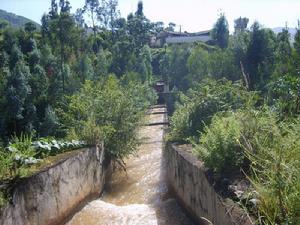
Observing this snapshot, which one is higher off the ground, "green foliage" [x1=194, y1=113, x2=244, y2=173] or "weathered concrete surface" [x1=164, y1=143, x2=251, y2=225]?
"green foliage" [x1=194, y1=113, x2=244, y2=173]

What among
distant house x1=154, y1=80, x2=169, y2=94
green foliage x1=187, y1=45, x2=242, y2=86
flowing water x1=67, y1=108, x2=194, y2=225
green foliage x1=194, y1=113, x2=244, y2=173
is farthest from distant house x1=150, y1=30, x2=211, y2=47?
green foliage x1=194, y1=113, x2=244, y2=173

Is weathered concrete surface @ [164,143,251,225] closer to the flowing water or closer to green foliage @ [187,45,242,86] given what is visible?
the flowing water

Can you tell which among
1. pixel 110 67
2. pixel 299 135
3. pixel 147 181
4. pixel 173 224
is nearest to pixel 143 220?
pixel 173 224

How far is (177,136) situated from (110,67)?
64.3 feet

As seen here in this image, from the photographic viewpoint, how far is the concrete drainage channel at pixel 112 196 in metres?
5.61

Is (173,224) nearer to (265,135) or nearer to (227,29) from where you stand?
(265,135)

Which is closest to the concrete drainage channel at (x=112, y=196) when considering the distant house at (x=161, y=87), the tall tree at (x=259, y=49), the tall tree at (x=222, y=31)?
the tall tree at (x=259, y=49)

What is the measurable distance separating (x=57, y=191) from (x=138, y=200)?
9.03ft

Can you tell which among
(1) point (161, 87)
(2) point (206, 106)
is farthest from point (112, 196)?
(1) point (161, 87)

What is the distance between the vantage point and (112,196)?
31.6 feet

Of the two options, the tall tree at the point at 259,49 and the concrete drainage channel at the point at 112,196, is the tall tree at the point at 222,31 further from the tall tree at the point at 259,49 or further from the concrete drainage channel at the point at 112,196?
the concrete drainage channel at the point at 112,196

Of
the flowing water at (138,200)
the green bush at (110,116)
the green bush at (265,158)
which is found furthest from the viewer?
the green bush at (110,116)

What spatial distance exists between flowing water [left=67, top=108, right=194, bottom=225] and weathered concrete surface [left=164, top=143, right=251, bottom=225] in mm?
388

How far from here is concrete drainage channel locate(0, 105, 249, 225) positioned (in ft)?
18.4
